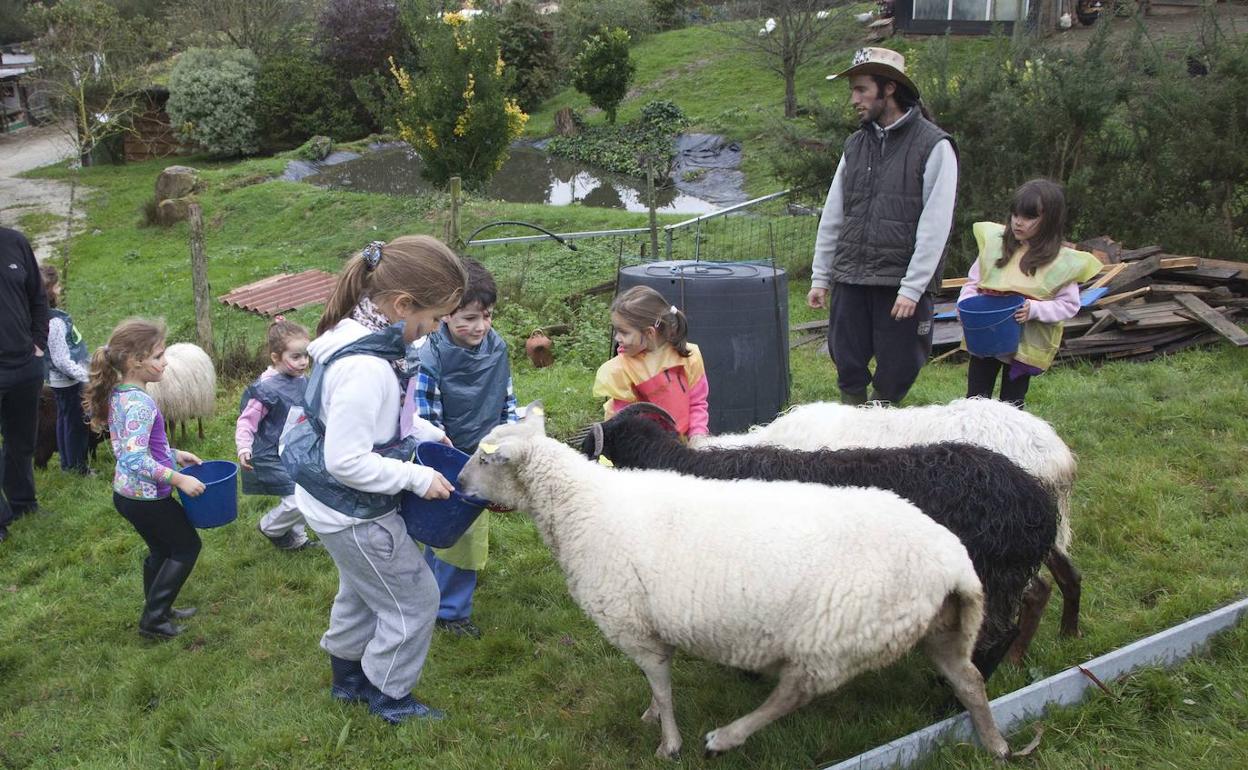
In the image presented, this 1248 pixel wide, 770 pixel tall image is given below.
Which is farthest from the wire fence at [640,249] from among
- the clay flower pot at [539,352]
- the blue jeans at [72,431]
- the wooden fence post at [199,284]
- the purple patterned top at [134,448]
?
the purple patterned top at [134,448]

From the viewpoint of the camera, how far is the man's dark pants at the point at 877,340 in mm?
4844

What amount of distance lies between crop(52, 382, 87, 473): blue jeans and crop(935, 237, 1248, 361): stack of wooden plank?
775 cm

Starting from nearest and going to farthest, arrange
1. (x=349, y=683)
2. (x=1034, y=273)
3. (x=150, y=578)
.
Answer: (x=349, y=683) < (x=150, y=578) < (x=1034, y=273)

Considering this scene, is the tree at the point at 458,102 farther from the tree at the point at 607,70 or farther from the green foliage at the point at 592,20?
the green foliage at the point at 592,20

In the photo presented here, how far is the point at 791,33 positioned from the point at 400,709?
101ft

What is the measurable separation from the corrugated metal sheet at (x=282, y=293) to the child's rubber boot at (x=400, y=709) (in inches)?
465

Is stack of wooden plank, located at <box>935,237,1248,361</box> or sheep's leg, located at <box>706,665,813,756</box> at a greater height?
sheep's leg, located at <box>706,665,813,756</box>

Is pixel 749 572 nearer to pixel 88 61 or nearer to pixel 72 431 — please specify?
pixel 72 431

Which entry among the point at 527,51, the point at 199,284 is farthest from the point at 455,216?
the point at 527,51

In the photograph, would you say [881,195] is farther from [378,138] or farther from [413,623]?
[378,138]

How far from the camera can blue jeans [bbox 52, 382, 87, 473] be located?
23.0 feet

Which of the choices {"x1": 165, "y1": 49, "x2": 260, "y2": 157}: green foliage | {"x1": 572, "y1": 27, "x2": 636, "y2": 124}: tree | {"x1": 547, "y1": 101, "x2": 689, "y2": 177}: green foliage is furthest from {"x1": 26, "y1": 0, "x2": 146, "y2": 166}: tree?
{"x1": 572, "y1": 27, "x2": 636, "y2": 124}: tree

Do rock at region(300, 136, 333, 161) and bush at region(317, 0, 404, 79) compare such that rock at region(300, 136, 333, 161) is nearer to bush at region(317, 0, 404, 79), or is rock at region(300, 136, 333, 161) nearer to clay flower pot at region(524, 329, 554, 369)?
bush at region(317, 0, 404, 79)

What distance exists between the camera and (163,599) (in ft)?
14.6
